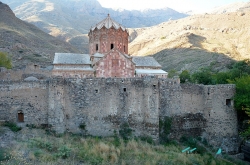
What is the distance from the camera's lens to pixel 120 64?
19422 mm

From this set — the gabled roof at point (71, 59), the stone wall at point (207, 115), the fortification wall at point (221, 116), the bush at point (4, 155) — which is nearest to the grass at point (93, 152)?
the bush at point (4, 155)

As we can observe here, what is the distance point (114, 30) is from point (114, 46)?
141 cm

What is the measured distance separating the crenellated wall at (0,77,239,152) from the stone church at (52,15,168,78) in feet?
24.2

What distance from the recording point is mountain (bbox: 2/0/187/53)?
8991cm

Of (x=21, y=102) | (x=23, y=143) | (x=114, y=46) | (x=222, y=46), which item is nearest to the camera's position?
(x=23, y=143)

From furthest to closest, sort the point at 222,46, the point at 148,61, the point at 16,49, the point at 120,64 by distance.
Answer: the point at 222,46 → the point at 16,49 → the point at 148,61 → the point at 120,64

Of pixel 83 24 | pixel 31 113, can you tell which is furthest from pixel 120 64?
pixel 83 24

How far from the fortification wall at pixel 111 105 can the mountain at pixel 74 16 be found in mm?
62266

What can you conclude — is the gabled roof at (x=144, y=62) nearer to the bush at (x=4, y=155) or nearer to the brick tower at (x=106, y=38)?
the brick tower at (x=106, y=38)

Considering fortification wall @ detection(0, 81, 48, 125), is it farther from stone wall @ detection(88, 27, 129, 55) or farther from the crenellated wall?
stone wall @ detection(88, 27, 129, 55)

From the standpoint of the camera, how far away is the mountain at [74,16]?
8991cm

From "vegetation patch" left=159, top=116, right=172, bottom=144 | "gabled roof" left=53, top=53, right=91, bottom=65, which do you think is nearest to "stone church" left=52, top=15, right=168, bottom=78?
"gabled roof" left=53, top=53, right=91, bottom=65

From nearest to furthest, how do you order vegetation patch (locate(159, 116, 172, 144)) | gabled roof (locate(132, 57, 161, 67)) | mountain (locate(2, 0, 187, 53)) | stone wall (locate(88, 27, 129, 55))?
1. vegetation patch (locate(159, 116, 172, 144))
2. stone wall (locate(88, 27, 129, 55))
3. gabled roof (locate(132, 57, 161, 67))
4. mountain (locate(2, 0, 187, 53))

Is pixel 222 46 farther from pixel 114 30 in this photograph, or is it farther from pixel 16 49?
pixel 16 49
